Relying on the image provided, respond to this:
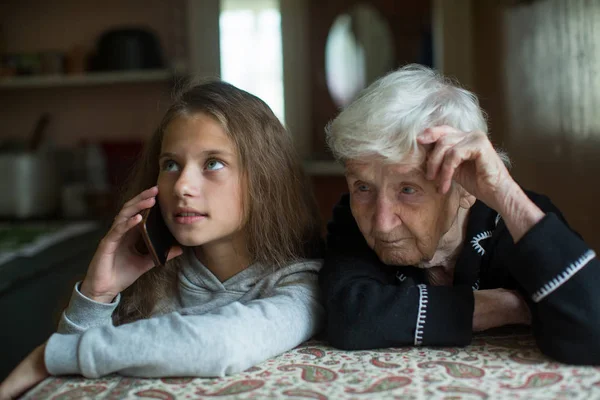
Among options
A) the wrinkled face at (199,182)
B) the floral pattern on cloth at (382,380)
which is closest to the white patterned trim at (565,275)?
the floral pattern on cloth at (382,380)

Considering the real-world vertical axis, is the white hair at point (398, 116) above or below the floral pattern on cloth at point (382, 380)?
above

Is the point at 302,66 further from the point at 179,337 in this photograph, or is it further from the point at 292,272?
the point at 179,337

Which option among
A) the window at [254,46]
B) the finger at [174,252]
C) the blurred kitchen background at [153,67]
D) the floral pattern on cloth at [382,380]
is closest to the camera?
the floral pattern on cloth at [382,380]

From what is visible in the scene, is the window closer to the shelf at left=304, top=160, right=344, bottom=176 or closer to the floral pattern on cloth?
the shelf at left=304, top=160, right=344, bottom=176

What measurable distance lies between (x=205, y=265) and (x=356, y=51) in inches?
94.8

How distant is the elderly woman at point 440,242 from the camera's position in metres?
0.95

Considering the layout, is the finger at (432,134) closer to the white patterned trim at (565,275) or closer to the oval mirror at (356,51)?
the white patterned trim at (565,275)

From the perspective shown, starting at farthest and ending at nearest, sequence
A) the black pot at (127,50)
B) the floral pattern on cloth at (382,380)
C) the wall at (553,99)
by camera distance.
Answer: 1. the black pot at (127,50)
2. the wall at (553,99)
3. the floral pattern on cloth at (382,380)

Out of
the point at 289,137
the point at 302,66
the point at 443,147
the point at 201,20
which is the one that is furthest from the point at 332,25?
the point at 443,147

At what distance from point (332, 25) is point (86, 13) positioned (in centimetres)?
129

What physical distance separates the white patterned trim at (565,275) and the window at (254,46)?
2.49 metres

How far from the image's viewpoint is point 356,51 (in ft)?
11.3

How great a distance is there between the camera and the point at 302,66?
3.40m

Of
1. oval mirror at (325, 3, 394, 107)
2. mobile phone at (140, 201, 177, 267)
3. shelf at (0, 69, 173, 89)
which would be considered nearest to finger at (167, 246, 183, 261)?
mobile phone at (140, 201, 177, 267)
